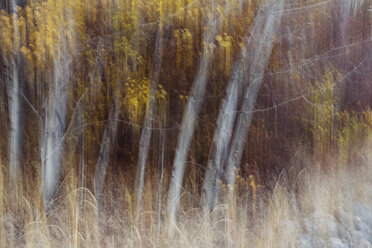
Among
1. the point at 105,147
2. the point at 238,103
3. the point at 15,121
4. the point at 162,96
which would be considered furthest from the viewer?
the point at 238,103

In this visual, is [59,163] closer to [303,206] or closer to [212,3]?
[212,3]

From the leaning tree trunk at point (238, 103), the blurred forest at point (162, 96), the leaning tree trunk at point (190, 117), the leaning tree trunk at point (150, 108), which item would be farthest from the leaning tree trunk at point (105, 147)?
the leaning tree trunk at point (238, 103)

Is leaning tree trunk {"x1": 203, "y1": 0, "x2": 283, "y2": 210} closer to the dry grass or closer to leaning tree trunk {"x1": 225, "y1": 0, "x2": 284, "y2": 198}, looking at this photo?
leaning tree trunk {"x1": 225, "y1": 0, "x2": 284, "y2": 198}

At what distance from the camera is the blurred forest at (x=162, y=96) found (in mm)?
2463

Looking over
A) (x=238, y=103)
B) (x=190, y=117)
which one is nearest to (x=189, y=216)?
(x=190, y=117)

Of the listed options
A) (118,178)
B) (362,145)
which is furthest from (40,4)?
(362,145)

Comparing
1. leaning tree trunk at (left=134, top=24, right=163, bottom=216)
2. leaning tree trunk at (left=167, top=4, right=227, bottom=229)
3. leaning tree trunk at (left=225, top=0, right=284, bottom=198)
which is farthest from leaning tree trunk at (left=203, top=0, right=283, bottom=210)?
leaning tree trunk at (left=134, top=24, right=163, bottom=216)

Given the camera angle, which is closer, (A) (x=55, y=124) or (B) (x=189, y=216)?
(A) (x=55, y=124)

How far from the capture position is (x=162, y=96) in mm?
2660

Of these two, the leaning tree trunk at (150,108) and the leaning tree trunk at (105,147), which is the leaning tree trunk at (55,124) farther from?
the leaning tree trunk at (150,108)

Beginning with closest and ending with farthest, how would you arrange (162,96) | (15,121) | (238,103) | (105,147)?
(15,121) < (105,147) < (162,96) < (238,103)

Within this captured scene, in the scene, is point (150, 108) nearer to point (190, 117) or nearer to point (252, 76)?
point (190, 117)

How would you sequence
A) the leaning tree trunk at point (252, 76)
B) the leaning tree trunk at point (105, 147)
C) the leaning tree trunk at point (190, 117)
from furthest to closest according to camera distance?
1. the leaning tree trunk at point (252, 76)
2. the leaning tree trunk at point (190, 117)
3. the leaning tree trunk at point (105, 147)

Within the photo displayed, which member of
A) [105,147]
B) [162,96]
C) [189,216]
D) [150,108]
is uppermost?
[162,96]
